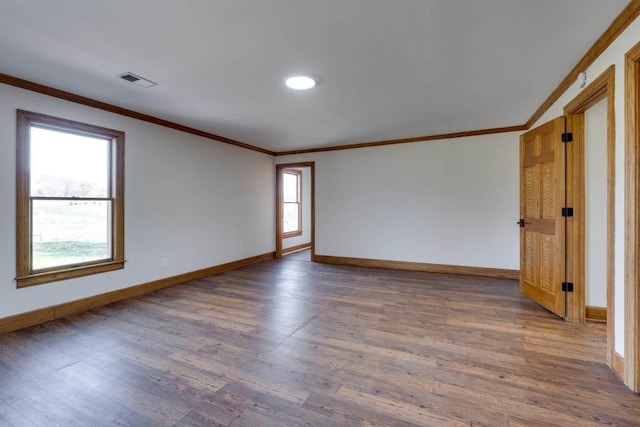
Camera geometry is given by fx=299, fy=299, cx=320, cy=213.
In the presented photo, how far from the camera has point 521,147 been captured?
374 cm

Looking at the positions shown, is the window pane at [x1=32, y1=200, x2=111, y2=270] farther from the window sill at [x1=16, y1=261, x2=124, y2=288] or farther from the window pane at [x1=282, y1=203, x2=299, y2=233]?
the window pane at [x1=282, y1=203, x2=299, y2=233]

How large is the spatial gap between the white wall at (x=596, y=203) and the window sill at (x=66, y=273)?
5.14 m

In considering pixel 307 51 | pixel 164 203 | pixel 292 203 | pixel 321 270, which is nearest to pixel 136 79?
pixel 307 51

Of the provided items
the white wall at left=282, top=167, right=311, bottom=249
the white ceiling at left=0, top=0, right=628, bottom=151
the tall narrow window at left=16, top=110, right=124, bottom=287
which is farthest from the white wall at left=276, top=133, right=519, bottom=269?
the tall narrow window at left=16, top=110, right=124, bottom=287

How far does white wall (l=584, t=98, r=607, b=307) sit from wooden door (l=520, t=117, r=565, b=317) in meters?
0.19

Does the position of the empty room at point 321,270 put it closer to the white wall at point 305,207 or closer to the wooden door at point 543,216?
the wooden door at point 543,216

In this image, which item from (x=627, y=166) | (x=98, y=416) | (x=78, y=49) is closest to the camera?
(x=98, y=416)

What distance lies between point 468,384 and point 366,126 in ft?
11.6

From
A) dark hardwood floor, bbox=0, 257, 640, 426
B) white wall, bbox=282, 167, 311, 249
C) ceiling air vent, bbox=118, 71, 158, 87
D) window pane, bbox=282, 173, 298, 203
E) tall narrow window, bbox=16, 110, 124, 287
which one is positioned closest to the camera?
dark hardwood floor, bbox=0, 257, 640, 426

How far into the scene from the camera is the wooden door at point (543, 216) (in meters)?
3.02

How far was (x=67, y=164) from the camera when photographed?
3301 millimetres

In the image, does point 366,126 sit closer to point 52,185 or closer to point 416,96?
point 416,96

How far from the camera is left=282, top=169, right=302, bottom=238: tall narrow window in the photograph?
24.5 ft

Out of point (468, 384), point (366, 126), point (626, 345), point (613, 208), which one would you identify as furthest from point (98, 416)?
point (366, 126)
